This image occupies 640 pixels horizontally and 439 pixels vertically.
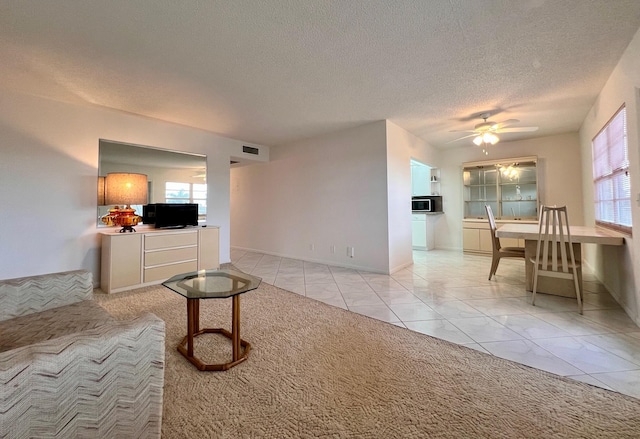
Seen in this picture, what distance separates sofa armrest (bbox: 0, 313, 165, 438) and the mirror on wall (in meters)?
3.32

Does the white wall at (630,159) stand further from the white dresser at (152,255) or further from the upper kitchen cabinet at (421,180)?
the white dresser at (152,255)

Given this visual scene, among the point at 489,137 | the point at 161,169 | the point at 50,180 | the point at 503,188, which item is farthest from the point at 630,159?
the point at 50,180

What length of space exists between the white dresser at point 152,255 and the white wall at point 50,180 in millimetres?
402

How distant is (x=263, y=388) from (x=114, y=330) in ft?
2.89

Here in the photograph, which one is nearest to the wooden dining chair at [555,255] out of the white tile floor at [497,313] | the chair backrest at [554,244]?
the chair backrest at [554,244]

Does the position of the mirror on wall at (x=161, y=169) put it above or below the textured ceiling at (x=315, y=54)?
below

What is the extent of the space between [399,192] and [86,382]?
13.8ft

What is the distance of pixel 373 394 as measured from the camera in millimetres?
1422

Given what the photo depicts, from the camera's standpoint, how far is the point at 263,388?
1476mm

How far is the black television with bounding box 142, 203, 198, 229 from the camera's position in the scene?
3.78m

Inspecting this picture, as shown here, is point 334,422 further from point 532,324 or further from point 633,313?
point 633,313

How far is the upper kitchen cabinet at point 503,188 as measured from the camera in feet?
17.3

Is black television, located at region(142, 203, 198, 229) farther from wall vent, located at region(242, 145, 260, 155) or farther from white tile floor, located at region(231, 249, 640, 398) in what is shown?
wall vent, located at region(242, 145, 260, 155)

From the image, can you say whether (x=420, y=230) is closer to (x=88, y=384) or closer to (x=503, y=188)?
(x=503, y=188)
